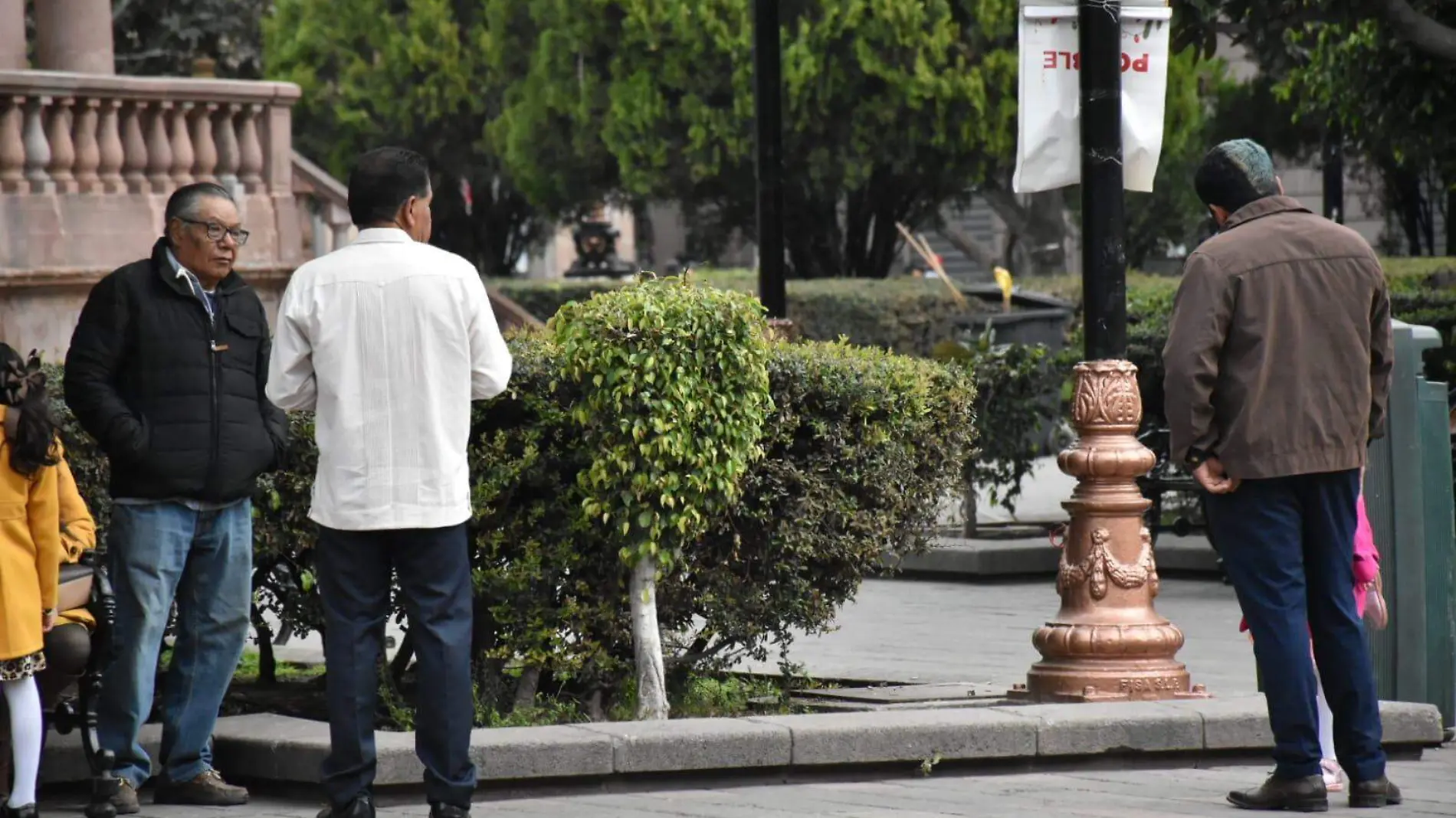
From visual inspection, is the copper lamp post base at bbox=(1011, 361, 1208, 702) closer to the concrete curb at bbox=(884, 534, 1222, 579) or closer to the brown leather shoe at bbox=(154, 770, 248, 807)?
the brown leather shoe at bbox=(154, 770, 248, 807)

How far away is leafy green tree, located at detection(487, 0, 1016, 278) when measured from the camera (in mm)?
27984

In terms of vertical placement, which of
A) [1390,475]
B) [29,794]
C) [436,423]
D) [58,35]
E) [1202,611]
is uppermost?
[58,35]

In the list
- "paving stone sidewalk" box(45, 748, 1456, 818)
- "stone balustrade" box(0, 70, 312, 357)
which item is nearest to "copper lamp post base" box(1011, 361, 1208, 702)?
"paving stone sidewalk" box(45, 748, 1456, 818)

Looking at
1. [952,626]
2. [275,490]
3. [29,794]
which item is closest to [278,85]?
[952,626]

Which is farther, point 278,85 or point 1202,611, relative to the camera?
point 278,85

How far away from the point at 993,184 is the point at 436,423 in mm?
25072

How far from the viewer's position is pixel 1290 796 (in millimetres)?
6418

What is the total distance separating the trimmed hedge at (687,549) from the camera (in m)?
7.37

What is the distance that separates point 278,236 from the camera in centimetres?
1497

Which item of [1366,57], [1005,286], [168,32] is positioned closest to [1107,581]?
[1366,57]

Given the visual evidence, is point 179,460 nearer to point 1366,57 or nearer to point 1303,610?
point 1303,610

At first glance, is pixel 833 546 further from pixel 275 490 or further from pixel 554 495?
pixel 275 490

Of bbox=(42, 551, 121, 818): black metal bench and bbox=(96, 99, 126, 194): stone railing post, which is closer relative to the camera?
bbox=(42, 551, 121, 818): black metal bench

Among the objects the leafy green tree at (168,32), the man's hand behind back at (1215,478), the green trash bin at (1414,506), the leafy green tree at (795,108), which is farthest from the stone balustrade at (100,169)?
the leafy green tree at (795,108)
